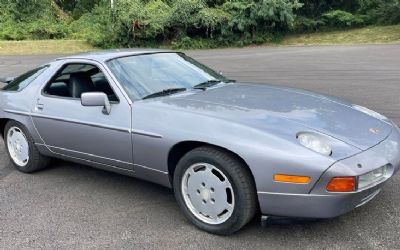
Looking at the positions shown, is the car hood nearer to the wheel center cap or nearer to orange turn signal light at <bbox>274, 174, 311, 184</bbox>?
orange turn signal light at <bbox>274, 174, 311, 184</bbox>

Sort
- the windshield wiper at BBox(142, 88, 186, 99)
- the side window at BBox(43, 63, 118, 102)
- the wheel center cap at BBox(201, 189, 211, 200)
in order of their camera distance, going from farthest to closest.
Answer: the side window at BBox(43, 63, 118, 102) < the windshield wiper at BBox(142, 88, 186, 99) < the wheel center cap at BBox(201, 189, 211, 200)

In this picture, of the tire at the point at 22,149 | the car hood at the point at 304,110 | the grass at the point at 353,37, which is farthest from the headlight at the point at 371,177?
the grass at the point at 353,37

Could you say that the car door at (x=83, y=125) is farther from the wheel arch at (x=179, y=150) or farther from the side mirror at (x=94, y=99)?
the wheel arch at (x=179, y=150)

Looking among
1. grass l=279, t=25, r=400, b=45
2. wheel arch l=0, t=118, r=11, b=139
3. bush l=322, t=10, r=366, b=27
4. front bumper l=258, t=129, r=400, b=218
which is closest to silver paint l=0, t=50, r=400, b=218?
front bumper l=258, t=129, r=400, b=218

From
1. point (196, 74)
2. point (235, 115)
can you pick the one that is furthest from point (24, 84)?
point (235, 115)

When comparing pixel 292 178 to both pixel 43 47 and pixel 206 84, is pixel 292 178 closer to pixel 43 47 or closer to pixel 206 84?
pixel 206 84

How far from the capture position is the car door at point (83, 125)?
3945 mm

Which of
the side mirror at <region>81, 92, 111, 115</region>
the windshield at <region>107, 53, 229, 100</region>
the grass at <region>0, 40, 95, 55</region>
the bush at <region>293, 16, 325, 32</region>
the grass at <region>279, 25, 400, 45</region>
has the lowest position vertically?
the grass at <region>0, 40, 95, 55</region>

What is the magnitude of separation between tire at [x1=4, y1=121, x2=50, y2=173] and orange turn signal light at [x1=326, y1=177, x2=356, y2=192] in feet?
10.6

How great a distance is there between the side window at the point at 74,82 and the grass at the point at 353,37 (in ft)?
70.5

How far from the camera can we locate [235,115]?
348cm

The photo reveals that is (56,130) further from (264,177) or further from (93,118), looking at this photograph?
(264,177)

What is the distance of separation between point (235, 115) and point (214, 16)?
23692 millimetres

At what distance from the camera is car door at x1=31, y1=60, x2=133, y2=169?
12.9ft
